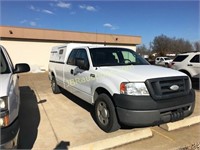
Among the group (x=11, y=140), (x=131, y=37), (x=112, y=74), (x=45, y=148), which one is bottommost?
(x=45, y=148)

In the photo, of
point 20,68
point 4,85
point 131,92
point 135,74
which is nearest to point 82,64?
point 20,68

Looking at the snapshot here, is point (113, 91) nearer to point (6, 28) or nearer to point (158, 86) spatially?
point (158, 86)

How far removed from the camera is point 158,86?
4000 mm

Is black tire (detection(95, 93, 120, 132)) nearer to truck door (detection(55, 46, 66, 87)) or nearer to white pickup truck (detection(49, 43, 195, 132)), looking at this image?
white pickup truck (detection(49, 43, 195, 132))

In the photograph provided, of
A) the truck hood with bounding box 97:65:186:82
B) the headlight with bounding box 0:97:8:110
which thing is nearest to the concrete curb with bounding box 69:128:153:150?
the truck hood with bounding box 97:65:186:82

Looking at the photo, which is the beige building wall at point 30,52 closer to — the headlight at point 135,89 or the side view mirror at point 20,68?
the side view mirror at point 20,68

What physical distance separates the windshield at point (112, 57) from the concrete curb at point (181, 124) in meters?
1.70

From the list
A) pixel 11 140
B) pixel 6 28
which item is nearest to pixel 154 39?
pixel 6 28

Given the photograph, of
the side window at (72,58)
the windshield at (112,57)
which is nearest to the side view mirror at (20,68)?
the windshield at (112,57)

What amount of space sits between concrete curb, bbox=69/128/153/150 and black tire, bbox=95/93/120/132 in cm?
26

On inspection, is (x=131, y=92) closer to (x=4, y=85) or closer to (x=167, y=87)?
(x=167, y=87)

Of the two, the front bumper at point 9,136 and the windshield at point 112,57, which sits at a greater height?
the windshield at point 112,57

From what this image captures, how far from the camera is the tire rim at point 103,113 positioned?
4.55m

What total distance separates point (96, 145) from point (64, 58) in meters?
4.37
